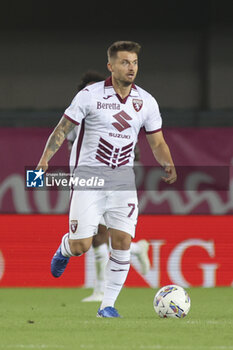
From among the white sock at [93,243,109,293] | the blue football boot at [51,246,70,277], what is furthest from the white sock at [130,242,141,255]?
the blue football boot at [51,246,70,277]

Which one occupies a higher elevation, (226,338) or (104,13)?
(104,13)

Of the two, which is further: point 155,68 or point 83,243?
point 155,68

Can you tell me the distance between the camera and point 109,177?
22.8ft

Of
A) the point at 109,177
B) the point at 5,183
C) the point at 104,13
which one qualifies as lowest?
the point at 5,183

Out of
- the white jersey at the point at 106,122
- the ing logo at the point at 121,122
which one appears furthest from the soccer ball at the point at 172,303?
the ing logo at the point at 121,122

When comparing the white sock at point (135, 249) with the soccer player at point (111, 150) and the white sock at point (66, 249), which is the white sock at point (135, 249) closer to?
the white sock at point (66, 249)

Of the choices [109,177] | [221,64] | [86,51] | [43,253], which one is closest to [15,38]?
[86,51]

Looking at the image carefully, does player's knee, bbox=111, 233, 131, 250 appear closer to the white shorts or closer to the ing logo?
the white shorts

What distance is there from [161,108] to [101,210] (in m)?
7.06

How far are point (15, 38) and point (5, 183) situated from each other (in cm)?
359

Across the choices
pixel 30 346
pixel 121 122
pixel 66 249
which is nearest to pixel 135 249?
pixel 66 249

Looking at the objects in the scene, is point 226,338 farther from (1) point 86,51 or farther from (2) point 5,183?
(1) point 86,51

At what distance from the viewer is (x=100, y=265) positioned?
8.98 metres

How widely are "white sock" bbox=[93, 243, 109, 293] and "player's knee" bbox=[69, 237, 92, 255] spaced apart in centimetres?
192
